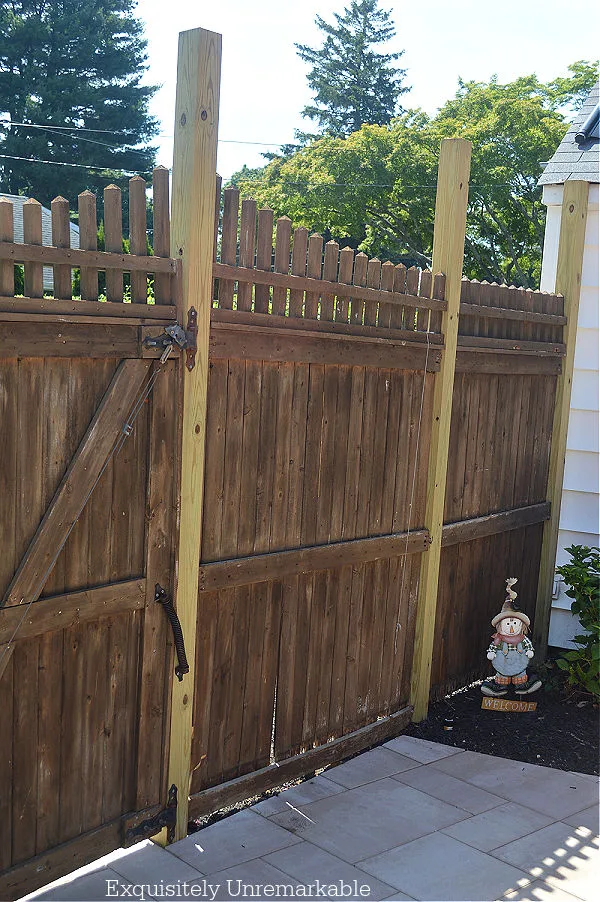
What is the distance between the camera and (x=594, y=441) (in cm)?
589

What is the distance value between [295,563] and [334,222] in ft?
71.0

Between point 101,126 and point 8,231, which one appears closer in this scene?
point 8,231

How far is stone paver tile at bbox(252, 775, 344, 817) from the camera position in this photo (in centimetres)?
377

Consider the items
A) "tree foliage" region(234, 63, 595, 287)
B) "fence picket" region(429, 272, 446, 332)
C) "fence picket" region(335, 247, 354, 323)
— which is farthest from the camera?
"tree foliage" region(234, 63, 595, 287)

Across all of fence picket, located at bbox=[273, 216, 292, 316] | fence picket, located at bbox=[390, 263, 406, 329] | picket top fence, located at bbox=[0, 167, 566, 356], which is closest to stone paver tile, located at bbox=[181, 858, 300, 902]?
picket top fence, located at bbox=[0, 167, 566, 356]

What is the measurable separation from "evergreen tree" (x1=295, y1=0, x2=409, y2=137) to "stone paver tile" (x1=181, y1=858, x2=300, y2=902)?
1408 inches

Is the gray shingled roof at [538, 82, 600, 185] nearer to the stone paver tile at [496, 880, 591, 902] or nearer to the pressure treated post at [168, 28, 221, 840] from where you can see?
the pressure treated post at [168, 28, 221, 840]

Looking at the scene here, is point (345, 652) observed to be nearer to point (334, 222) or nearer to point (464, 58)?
point (334, 222)

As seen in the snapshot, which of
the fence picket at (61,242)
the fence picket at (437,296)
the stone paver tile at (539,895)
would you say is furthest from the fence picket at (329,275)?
the stone paver tile at (539,895)

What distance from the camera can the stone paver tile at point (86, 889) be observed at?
9.95 feet

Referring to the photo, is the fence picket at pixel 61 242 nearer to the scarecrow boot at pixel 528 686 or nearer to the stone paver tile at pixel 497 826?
the stone paver tile at pixel 497 826

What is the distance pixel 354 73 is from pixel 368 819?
1470 inches

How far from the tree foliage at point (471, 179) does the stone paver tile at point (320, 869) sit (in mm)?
19482

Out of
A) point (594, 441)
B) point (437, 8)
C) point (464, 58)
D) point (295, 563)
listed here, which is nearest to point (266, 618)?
point (295, 563)
